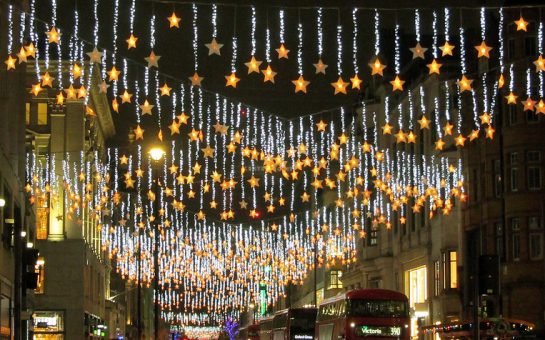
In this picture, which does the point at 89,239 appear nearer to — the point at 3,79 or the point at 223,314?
the point at 3,79

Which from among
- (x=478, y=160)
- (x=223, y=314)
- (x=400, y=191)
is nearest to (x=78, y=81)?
(x=400, y=191)

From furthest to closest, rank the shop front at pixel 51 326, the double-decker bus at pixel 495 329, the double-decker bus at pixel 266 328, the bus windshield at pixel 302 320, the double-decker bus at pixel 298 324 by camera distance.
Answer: the double-decker bus at pixel 266 328 → the shop front at pixel 51 326 → the bus windshield at pixel 302 320 → the double-decker bus at pixel 298 324 → the double-decker bus at pixel 495 329

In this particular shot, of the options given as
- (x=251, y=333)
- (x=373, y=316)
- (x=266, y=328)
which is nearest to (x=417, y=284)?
(x=266, y=328)

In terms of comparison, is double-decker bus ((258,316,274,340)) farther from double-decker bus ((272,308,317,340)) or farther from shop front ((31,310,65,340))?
shop front ((31,310,65,340))

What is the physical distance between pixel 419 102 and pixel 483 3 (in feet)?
32.3

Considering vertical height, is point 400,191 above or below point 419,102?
below

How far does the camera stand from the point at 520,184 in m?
44.2

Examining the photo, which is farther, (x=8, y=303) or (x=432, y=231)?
(x=432, y=231)

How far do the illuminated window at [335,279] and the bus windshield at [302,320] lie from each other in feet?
100

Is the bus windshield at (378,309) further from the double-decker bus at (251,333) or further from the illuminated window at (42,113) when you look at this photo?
A: the double-decker bus at (251,333)

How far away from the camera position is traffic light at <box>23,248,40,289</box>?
106 ft

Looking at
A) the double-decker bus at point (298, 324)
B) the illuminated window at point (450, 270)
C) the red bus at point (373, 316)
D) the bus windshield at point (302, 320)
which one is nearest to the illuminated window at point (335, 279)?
the double-decker bus at point (298, 324)

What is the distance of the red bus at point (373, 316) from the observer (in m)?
38.1

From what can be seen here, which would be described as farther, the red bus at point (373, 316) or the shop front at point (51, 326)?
the shop front at point (51, 326)
